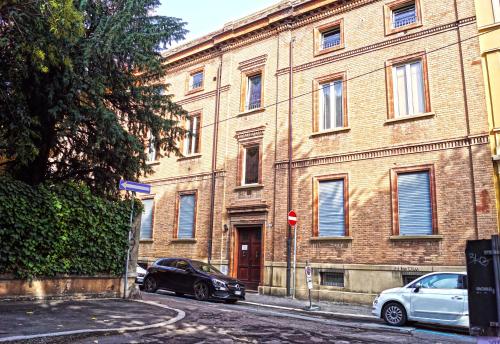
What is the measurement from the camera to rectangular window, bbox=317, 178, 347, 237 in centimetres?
1630

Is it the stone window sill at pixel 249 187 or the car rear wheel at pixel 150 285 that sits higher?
the stone window sill at pixel 249 187

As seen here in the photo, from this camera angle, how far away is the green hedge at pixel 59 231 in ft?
30.9

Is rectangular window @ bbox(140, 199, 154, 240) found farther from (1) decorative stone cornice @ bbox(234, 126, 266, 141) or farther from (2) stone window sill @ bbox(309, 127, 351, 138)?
(2) stone window sill @ bbox(309, 127, 351, 138)

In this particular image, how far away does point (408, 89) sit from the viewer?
16.0 m

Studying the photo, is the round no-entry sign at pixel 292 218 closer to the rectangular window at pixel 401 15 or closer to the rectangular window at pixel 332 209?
the rectangular window at pixel 332 209

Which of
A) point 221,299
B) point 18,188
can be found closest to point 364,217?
point 221,299

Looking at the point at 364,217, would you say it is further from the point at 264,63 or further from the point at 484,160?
the point at 264,63

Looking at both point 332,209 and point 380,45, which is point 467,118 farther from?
point 332,209

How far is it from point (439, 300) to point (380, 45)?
10162mm

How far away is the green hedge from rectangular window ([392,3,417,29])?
12076 millimetres

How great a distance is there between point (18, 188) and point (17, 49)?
9.67 ft

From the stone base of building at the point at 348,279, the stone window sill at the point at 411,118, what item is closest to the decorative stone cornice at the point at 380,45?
the stone window sill at the point at 411,118

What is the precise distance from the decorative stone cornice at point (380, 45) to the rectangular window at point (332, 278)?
8457 millimetres

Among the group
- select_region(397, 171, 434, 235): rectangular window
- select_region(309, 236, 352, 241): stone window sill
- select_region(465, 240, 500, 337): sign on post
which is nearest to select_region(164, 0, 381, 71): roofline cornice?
select_region(397, 171, 434, 235): rectangular window
